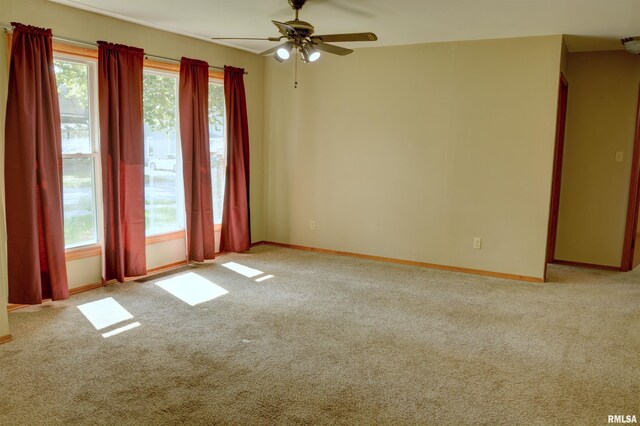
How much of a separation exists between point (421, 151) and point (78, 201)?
139 inches

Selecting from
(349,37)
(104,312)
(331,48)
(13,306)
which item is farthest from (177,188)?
(349,37)

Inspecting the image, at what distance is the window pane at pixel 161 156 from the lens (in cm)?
493

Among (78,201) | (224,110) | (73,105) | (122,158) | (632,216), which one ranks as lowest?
(632,216)

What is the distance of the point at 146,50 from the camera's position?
186 inches

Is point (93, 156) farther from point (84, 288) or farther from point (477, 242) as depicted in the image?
point (477, 242)

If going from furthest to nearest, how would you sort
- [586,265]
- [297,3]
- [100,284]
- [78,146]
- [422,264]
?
[586,265] → [422,264] → [100,284] → [78,146] → [297,3]

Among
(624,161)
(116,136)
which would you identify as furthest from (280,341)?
(624,161)

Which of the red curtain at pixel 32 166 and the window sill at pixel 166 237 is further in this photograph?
the window sill at pixel 166 237

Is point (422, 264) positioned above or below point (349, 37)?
below

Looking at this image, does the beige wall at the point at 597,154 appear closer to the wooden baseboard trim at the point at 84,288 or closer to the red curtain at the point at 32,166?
the wooden baseboard trim at the point at 84,288

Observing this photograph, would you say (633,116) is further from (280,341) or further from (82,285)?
(82,285)

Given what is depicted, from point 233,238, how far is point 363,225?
5.22 ft

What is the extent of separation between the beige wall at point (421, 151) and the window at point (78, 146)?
2498 millimetres

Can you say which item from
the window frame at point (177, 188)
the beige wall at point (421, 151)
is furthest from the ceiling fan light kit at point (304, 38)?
the beige wall at point (421, 151)
